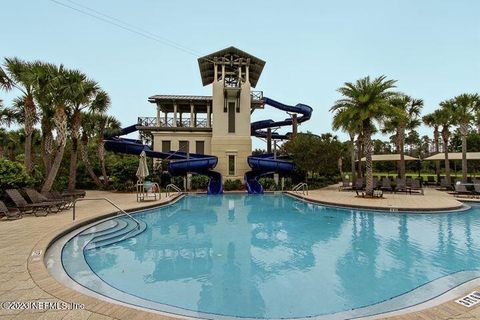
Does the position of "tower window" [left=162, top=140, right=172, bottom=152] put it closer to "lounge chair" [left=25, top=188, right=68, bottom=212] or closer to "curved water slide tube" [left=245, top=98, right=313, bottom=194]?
"curved water slide tube" [left=245, top=98, right=313, bottom=194]

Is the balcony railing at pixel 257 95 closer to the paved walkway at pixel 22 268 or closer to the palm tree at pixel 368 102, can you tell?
the palm tree at pixel 368 102

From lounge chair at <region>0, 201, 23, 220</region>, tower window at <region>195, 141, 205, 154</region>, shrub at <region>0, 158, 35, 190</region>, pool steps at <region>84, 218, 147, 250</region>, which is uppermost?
tower window at <region>195, 141, 205, 154</region>

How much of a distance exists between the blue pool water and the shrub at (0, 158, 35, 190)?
4891 millimetres

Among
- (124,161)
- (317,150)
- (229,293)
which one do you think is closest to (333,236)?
(229,293)

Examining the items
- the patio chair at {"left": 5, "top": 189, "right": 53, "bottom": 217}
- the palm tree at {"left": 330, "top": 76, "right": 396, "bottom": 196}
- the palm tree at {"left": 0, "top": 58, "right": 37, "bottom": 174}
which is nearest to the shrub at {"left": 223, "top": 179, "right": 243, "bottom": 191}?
the palm tree at {"left": 330, "top": 76, "right": 396, "bottom": 196}

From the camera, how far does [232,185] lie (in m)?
20.7

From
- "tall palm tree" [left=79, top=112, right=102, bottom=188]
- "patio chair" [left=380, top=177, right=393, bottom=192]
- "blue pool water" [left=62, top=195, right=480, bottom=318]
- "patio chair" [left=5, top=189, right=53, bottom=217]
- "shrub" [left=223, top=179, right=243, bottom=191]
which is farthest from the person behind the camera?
"shrub" [left=223, top=179, right=243, bottom=191]

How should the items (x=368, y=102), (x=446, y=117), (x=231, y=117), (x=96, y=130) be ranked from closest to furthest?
(x=368, y=102), (x=446, y=117), (x=96, y=130), (x=231, y=117)

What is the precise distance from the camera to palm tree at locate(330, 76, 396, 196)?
1388 cm

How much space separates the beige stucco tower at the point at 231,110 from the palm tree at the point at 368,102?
33.3 feet

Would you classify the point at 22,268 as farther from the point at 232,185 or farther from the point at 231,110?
the point at 231,110

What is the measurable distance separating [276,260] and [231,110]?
1927 cm

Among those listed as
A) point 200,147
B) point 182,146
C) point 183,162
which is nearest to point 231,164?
point 200,147

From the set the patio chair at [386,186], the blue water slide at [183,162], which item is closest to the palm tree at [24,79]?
the blue water slide at [183,162]
